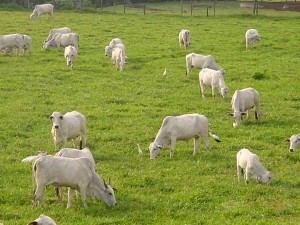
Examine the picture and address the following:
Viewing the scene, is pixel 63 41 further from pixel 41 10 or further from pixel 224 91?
Answer: pixel 224 91

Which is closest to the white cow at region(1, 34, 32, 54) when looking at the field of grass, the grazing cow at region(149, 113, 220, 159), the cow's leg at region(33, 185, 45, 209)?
the field of grass

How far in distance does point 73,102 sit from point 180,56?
12.3 m

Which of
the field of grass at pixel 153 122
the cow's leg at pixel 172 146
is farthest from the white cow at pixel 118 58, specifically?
the cow's leg at pixel 172 146

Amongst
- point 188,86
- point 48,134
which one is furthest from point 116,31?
point 48,134

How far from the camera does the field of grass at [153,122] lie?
13430 mm

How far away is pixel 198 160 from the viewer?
17078mm

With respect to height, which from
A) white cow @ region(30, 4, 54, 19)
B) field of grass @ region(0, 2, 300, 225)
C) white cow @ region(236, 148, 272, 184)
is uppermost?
white cow @ region(30, 4, 54, 19)

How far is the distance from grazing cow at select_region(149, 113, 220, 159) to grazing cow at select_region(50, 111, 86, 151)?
2132 mm

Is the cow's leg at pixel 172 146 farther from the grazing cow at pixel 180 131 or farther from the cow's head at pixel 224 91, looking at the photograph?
the cow's head at pixel 224 91

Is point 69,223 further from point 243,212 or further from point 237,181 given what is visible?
point 237,181

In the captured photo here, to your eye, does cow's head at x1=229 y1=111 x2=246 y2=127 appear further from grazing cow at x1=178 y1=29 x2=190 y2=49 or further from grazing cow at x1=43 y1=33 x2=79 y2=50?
grazing cow at x1=43 y1=33 x2=79 y2=50

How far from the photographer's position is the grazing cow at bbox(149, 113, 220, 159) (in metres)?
17.6

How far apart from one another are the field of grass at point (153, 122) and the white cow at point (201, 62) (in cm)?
68

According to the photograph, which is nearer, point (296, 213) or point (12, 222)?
point (12, 222)
